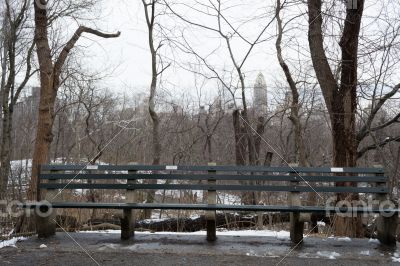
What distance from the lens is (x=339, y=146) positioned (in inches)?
312

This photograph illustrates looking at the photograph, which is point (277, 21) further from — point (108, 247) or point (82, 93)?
point (82, 93)

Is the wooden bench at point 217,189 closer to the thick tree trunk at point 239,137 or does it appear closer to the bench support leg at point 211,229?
the bench support leg at point 211,229

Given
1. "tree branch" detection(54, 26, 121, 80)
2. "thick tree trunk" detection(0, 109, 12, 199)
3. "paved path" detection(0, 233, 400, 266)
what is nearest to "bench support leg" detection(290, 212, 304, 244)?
"paved path" detection(0, 233, 400, 266)

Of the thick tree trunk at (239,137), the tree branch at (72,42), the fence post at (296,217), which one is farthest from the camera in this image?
the thick tree trunk at (239,137)

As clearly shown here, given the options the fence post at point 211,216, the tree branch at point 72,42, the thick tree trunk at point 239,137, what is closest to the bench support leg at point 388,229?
the fence post at point 211,216

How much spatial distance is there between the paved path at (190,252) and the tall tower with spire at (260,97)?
33.9 feet

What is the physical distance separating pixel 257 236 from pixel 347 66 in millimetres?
3615

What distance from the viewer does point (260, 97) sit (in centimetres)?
1772

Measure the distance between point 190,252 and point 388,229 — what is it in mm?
2609

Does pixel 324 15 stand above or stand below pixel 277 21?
below

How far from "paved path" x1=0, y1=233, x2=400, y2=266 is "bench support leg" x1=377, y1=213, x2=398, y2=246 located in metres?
0.14

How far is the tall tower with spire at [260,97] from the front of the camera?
642 inches

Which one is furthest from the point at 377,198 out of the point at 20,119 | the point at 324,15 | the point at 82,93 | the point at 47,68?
the point at 20,119

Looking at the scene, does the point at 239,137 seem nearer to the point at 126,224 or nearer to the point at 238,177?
the point at 238,177
